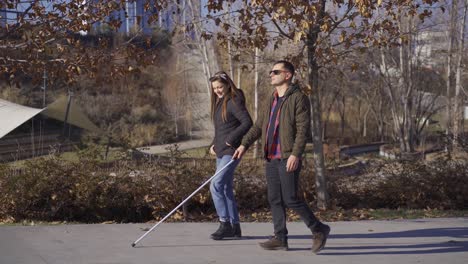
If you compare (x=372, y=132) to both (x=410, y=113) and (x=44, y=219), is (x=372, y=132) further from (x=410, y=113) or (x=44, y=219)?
(x=44, y=219)

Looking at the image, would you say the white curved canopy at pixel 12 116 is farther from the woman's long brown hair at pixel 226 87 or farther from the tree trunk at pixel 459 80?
the tree trunk at pixel 459 80

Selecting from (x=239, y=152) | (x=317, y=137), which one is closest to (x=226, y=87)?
(x=239, y=152)

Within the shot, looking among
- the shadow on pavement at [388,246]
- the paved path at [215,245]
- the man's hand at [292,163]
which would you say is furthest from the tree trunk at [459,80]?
the man's hand at [292,163]

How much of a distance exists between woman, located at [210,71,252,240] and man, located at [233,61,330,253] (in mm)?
234

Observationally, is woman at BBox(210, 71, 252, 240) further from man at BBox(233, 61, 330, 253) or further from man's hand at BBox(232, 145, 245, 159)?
man at BBox(233, 61, 330, 253)

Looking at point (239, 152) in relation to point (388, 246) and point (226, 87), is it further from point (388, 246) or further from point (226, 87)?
point (388, 246)

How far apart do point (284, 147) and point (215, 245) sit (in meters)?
1.29

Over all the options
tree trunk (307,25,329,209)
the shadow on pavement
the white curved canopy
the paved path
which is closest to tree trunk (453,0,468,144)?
the white curved canopy

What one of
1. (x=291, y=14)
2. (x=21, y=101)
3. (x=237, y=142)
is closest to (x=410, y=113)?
(x=21, y=101)

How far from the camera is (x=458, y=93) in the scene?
26.0 meters

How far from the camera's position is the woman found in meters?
6.62

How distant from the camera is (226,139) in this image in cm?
665

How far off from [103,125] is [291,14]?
87.0ft

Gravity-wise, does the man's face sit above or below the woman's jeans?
above
